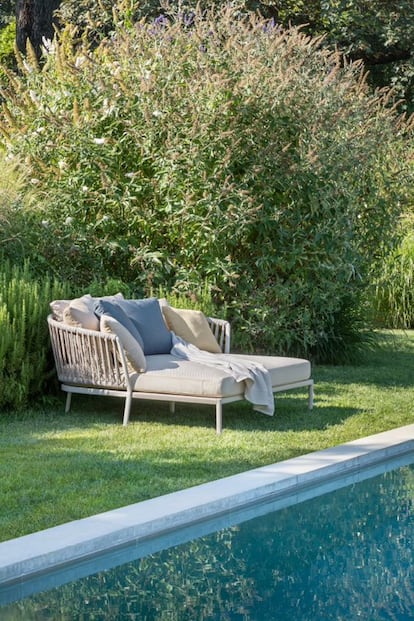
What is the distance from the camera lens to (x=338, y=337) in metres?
11.8

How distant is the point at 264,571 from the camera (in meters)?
4.69

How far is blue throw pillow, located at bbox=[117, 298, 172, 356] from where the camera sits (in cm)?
829

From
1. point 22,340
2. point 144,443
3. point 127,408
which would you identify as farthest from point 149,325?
point 144,443

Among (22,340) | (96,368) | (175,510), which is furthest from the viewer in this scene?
(22,340)

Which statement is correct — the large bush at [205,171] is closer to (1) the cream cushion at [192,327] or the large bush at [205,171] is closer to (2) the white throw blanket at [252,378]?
(1) the cream cushion at [192,327]

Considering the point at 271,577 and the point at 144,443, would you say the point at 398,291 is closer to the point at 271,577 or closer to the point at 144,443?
Answer: the point at 144,443

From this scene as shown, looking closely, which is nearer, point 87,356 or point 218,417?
point 218,417

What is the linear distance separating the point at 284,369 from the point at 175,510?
3.12m

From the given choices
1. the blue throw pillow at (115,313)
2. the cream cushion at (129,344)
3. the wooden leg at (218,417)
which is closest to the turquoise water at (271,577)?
the wooden leg at (218,417)

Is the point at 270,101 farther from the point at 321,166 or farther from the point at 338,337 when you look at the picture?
the point at 338,337

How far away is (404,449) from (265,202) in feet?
13.0

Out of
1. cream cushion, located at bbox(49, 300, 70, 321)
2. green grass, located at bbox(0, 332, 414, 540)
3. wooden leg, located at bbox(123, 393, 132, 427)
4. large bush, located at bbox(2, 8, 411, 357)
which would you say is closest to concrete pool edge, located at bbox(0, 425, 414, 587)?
green grass, located at bbox(0, 332, 414, 540)

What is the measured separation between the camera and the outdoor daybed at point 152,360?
750 cm

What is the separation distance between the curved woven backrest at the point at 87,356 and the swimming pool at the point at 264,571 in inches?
90.5
